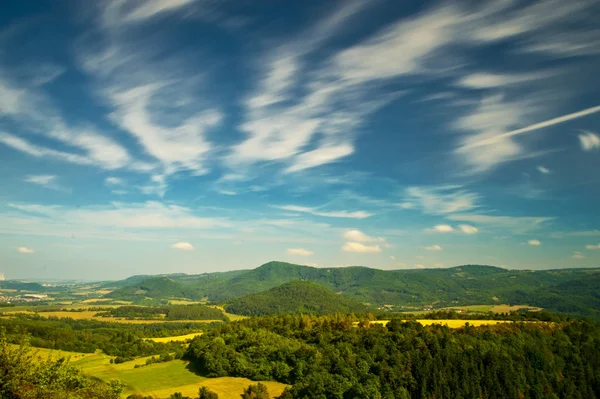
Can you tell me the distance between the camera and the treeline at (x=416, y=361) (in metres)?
95.4

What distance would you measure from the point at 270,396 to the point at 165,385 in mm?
29546

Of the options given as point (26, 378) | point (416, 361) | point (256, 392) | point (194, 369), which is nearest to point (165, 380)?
point (194, 369)

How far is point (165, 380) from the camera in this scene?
100938mm

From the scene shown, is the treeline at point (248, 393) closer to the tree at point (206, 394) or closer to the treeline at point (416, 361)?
the tree at point (206, 394)

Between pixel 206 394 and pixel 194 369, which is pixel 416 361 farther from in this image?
pixel 194 369

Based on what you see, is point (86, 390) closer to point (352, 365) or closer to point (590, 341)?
point (352, 365)

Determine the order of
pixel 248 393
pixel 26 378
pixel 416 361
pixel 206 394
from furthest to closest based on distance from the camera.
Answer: pixel 416 361 → pixel 248 393 → pixel 206 394 → pixel 26 378

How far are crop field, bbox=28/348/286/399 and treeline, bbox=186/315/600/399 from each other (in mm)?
4938

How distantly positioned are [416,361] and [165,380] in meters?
70.7

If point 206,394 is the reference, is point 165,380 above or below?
below

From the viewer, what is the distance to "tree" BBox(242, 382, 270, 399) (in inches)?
3335

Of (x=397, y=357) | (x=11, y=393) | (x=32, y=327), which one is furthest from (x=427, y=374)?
(x=32, y=327)

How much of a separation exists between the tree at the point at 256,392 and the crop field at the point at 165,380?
2105mm

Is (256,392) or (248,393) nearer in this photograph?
(248,393)
